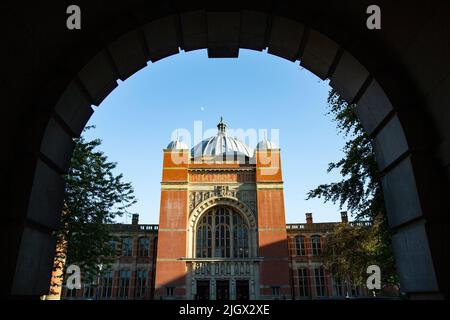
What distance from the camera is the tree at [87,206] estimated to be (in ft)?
52.0

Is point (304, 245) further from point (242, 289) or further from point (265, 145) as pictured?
point (265, 145)

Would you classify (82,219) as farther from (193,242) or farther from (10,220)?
(193,242)

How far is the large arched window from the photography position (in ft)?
118

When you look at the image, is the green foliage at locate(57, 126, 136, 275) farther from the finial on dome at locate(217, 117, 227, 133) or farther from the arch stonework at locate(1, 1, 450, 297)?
the finial on dome at locate(217, 117, 227, 133)

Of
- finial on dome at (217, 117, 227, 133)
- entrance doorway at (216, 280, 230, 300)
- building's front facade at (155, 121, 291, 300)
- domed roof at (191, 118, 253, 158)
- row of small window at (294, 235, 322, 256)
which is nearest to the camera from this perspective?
entrance doorway at (216, 280, 230, 300)

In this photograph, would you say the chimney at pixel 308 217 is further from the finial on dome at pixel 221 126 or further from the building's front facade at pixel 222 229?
the finial on dome at pixel 221 126

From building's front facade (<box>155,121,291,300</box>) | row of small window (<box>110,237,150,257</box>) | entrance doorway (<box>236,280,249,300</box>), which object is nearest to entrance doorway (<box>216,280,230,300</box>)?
building's front facade (<box>155,121,291,300</box>)

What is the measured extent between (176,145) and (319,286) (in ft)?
85.5

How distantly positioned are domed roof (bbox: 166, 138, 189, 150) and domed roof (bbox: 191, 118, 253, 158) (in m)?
4.77

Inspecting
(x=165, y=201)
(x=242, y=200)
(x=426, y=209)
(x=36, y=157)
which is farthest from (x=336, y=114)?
(x=165, y=201)

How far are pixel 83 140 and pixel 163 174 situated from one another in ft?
65.8

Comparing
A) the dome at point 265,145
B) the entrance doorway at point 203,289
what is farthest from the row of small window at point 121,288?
the dome at point 265,145

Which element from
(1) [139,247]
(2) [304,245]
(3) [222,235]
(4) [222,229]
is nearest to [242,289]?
(3) [222,235]

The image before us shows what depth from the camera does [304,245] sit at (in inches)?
Answer: 1736
